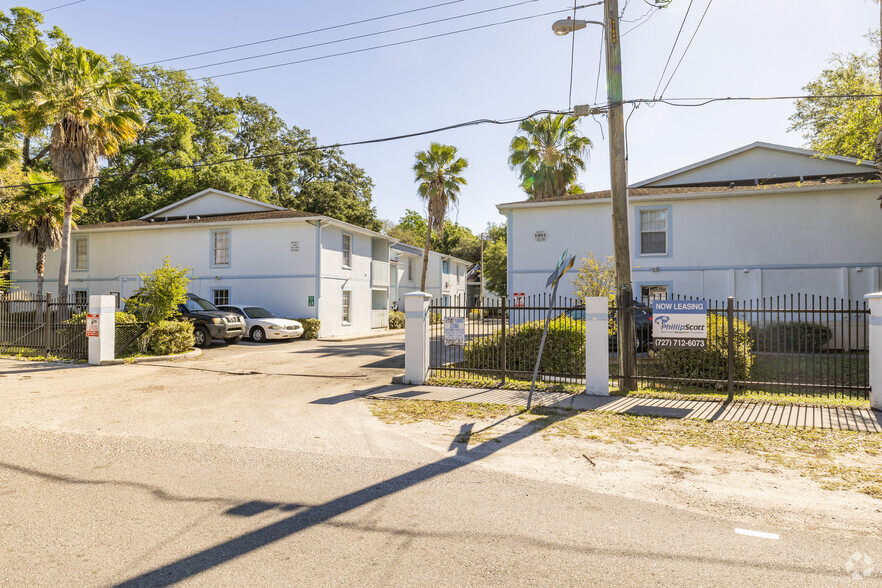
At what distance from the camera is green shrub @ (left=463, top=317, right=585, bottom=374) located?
10.8 metres

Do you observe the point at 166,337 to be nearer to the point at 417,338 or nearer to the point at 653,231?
the point at 417,338

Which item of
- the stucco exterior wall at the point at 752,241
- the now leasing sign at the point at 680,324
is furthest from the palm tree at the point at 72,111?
the now leasing sign at the point at 680,324

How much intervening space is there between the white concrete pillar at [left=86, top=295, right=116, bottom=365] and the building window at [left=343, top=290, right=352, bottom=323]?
1242cm

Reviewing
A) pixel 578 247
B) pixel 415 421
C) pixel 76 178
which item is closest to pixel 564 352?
pixel 415 421

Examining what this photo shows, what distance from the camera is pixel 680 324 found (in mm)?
9281

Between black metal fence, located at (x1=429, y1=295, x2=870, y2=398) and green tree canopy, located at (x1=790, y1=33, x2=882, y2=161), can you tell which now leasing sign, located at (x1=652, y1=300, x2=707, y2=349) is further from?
green tree canopy, located at (x1=790, y1=33, x2=882, y2=161)

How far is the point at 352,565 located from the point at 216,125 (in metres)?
44.0

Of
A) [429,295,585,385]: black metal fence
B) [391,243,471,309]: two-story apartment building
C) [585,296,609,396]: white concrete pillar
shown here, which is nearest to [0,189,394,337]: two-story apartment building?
[391,243,471,309]: two-story apartment building

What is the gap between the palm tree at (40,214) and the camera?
21.7m

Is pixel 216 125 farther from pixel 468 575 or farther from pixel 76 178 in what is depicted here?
pixel 468 575

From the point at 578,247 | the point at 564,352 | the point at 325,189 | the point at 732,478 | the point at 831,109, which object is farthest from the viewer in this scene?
the point at 325,189

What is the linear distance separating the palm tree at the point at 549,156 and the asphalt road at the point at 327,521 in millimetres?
23306

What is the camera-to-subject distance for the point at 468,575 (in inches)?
131

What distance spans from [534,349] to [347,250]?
53.2 ft
